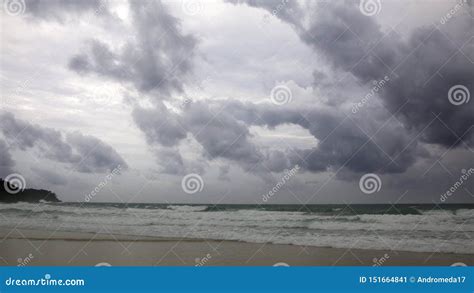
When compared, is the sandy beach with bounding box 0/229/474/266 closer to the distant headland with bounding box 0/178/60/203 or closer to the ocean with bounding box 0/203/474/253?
the ocean with bounding box 0/203/474/253

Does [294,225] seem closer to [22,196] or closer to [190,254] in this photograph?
[190,254]

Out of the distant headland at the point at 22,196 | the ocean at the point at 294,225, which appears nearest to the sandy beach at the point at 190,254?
the ocean at the point at 294,225

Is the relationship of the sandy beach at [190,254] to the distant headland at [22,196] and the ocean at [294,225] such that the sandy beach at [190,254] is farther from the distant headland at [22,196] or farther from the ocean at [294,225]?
the distant headland at [22,196]

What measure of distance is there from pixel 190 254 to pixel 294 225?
5.64 meters

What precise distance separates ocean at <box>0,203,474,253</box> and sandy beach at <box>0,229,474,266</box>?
857mm

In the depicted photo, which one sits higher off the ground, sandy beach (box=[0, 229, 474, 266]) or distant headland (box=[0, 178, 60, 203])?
sandy beach (box=[0, 229, 474, 266])

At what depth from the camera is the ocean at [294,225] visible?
1075cm

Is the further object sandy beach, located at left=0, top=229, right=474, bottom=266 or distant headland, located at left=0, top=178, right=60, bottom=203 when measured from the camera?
distant headland, located at left=0, top=178, right=60, bottom=203

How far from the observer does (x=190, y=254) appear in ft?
29.5

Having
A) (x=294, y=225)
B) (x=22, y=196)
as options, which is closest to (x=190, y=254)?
(x=294, y=225)

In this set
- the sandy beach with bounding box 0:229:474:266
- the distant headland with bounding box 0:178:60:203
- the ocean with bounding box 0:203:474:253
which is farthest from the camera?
the distant headland with bounding box 0:178:60:203

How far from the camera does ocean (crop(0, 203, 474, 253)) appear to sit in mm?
10750

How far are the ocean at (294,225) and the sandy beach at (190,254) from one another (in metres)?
0.86

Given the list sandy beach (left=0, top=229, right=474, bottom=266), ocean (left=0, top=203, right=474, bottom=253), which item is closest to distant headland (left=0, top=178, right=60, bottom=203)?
ocean (left=0, top=203, right=474, bottom=253)
